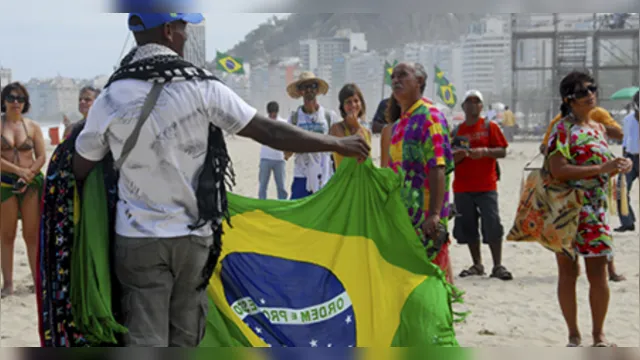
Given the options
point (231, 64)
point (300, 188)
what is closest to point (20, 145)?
A: point (300, 188)

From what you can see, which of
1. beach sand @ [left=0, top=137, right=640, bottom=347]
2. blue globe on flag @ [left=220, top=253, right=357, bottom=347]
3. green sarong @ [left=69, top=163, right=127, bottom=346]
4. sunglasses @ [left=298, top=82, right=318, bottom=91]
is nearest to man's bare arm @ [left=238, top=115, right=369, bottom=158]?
green sarong @ [left=69, top=163, right=127, bottom=346]

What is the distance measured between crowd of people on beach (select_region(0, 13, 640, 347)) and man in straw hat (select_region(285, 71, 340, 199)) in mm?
15

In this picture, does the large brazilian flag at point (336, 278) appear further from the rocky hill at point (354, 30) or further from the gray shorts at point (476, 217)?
the rocky hill at point (354, 30)

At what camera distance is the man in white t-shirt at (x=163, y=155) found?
3.06 metres

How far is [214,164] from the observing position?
10.5 feet

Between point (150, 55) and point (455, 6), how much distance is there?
115 cm

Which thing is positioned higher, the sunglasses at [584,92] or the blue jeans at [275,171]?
the sunglasses at [584,92]

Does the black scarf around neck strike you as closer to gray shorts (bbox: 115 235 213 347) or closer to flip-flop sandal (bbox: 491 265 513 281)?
gray shorts (bbox: 115 235 213 347)

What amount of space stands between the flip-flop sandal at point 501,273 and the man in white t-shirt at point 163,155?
5.03 metres

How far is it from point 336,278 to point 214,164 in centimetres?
144

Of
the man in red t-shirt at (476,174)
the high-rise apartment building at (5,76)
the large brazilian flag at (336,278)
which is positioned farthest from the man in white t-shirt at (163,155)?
the man in red t-shirt at (476,174)

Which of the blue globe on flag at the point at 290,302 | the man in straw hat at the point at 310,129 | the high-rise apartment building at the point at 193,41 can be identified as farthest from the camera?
the man in straw hat at the point at 310,129

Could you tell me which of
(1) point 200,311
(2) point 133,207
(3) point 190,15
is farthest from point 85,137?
(1) point 200,311

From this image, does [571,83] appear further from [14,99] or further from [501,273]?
[14,99]
